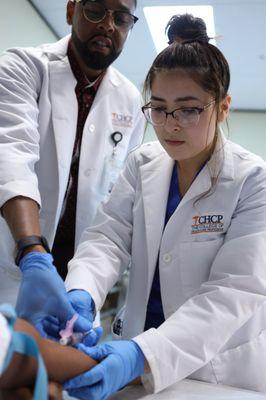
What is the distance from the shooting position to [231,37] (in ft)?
12.5

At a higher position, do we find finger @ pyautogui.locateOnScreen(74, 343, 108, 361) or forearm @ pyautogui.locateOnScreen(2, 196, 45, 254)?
forearm @ pyautogui.locateOnScreen(2, 196, 45, 254)

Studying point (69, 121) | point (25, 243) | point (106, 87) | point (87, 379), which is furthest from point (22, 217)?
point (106, 87)

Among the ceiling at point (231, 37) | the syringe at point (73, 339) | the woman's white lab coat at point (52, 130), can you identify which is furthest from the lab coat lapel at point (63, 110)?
the ceiling at point (231, 37)

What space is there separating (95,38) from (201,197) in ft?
2.61

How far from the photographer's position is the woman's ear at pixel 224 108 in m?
1.21

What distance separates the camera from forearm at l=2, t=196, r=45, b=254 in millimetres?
1076

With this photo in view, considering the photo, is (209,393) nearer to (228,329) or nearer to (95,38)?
(228,329)

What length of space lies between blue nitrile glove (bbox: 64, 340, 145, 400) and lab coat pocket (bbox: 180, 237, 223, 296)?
28 centimetres

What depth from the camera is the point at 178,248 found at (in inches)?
45.2

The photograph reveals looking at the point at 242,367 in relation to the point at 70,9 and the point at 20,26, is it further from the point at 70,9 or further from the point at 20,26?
the point at 20,26

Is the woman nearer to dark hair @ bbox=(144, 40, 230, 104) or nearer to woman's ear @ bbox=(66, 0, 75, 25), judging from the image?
dark hair @ bbox=(144, 40, 230, 104)

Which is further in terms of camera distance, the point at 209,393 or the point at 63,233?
the point at 63,233

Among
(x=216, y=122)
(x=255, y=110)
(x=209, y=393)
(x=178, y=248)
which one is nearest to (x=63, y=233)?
(x=178, y=248)

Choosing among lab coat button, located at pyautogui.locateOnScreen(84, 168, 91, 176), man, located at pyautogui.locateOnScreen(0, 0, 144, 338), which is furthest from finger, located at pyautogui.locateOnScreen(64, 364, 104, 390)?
lab coat button, located at pyautogui.locateOnScreen(84, 168, 91, 176)
